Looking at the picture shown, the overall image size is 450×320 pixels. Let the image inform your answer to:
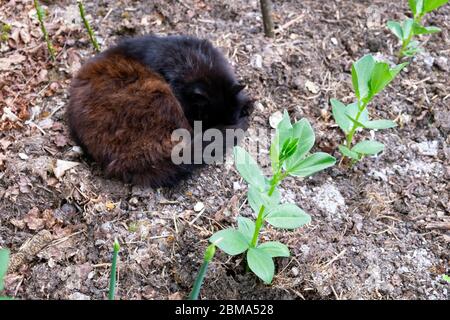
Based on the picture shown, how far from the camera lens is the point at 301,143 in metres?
1.93

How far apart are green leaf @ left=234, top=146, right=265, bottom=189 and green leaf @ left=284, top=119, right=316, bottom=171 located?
119 millimetres

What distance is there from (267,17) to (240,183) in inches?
46.2

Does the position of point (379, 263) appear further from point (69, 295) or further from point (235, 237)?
Answer: point (69, 295)

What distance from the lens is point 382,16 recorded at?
3430mm

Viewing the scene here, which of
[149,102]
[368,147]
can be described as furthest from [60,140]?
[368,147]

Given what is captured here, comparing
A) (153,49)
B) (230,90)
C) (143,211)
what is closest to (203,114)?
(230,90)

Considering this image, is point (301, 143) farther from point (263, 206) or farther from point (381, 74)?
point (381, 74)

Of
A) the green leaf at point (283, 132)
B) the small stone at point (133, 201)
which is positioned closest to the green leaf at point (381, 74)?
the green leaf at point (283, 132)

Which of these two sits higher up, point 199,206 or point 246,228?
point 246,228

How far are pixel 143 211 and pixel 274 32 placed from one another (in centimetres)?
157

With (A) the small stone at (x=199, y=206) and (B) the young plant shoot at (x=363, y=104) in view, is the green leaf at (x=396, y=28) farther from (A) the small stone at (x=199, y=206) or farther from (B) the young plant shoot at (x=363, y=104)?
(A) the small stone at (x=199, y=206)

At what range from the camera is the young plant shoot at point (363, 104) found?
2.32m

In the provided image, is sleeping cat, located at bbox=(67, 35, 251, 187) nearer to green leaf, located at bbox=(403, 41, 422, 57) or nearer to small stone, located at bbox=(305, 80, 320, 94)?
small stone, located at bbox=(305, 80, 320, 94)

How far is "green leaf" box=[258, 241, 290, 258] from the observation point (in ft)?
6.89
